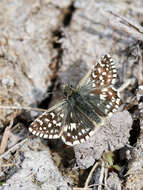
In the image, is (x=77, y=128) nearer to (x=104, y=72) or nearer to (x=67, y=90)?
(x=67, y=90)

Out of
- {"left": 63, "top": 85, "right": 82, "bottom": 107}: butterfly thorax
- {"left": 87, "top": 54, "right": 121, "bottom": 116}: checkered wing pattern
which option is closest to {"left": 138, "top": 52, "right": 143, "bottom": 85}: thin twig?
{"left": 87, "top": 54, "right": 121, "bottom": 116}: checkered wing pattern

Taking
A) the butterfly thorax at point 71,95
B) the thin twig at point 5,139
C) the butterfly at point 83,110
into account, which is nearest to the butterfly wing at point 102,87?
the butterfly at point 83,110

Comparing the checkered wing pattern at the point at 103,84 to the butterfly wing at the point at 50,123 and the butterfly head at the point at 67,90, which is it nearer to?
the butterfly head at the point at 67,90

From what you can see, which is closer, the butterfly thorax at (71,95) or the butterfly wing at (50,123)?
the butterfly wing at (50,123)

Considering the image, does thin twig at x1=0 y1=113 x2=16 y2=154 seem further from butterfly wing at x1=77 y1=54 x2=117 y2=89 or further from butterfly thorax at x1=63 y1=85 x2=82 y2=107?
butterfly wing at x1=77 y1=54 x2=117 y2=89

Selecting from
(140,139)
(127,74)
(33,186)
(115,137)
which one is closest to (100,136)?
(115,137)

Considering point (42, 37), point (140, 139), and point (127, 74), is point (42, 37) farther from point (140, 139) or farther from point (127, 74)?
point (140, 139)

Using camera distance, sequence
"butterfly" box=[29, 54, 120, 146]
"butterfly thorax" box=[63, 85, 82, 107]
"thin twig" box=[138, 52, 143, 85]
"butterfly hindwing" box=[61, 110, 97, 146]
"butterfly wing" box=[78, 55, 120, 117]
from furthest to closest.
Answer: "thin twig" box=[138, 52, 143, 85]
"butterfly thorax" box=[63, 85, 82, 107]
"butterfly wing" box=[78, 55, 120, 117]
"butterfly" box=[29, 54, 120, 146]
"butterfly hindwing" box=[61, 110, 97, 146]
